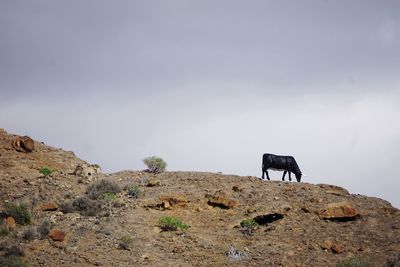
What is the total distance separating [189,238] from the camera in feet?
60.3

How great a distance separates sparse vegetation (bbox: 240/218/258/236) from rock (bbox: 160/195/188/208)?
9.49 ft

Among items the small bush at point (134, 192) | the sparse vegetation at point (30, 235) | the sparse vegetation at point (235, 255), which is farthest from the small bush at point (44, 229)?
the sparse vegetation at point (235, 255)

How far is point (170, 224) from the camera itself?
62.4ft

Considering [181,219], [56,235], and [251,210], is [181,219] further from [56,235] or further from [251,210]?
[56,235]

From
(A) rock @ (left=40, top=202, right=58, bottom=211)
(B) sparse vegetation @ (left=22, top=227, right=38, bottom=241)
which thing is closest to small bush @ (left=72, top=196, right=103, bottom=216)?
(A) rock @ (left=40, top=202, right=58, bottom=211)

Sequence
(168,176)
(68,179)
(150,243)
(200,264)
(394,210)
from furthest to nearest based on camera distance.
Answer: (168,176)
(68,179)
(394,210)
(150,243)
(200,264)

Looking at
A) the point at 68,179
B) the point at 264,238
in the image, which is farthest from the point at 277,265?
the point at 68,179

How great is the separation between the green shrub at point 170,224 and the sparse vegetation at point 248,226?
7.60 feet

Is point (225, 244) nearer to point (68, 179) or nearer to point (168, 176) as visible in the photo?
point (168, 176)

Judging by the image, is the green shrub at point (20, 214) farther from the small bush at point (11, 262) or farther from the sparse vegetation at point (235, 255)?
the sparse vegetation at point (235, 255)

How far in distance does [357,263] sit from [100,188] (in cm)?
1151

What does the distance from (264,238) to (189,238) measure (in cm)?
296

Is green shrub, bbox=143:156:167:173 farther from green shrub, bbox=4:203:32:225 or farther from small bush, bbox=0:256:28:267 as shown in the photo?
small bush, bbox=0:256:28:267

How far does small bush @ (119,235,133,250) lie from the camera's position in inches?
688
